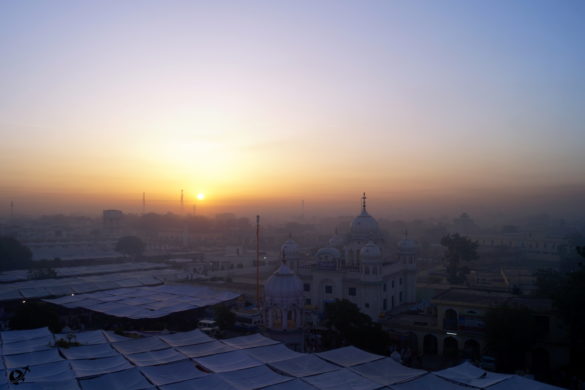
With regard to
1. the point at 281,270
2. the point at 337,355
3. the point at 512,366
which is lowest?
the point at 512,366

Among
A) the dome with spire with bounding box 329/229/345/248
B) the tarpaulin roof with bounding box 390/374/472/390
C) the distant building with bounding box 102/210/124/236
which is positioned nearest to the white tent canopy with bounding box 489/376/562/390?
the tarpaulin roof with bounding box 390/374/472/390

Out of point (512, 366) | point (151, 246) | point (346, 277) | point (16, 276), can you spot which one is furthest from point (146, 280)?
point (151, 246)

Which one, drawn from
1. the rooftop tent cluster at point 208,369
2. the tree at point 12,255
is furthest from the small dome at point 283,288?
the tree at point 12,255

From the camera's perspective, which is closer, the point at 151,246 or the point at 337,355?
the point at 337,355

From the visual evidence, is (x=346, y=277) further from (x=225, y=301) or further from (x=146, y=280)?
(x=146, y=280)

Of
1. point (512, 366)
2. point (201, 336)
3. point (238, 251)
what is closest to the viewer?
point (201, 336)

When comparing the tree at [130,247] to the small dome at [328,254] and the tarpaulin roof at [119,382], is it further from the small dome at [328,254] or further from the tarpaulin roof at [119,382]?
the tarpaulin roof at [119,382]
